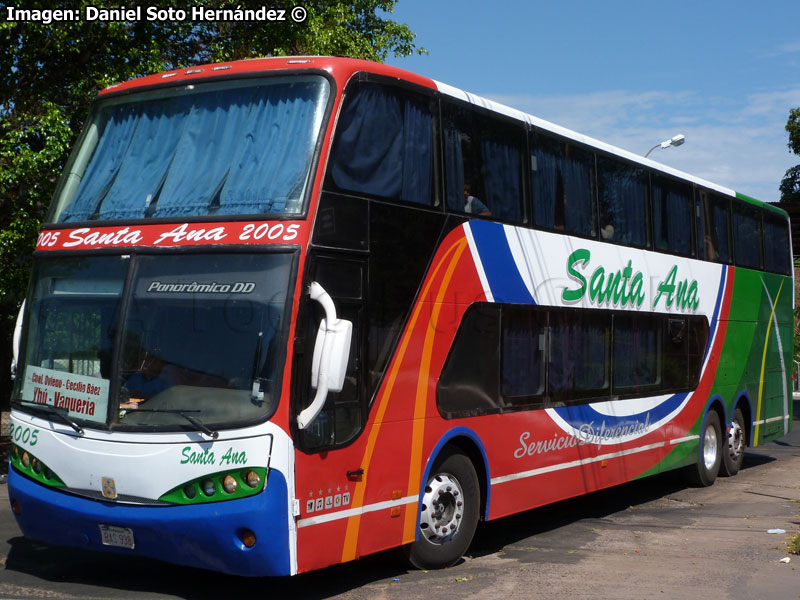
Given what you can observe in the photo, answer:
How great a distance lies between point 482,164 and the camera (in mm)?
9609

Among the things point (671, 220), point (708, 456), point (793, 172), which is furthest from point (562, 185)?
point (793, 172)

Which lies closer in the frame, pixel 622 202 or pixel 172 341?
pixel 172 341

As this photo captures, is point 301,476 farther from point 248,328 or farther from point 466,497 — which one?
point 466,497

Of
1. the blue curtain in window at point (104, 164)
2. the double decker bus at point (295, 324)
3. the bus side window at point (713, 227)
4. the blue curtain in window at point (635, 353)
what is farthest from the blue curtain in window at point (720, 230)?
the blue curtain in window at point (104, 164)

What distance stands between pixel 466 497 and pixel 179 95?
165 inches

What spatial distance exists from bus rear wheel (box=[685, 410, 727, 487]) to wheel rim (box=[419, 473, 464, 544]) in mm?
6691

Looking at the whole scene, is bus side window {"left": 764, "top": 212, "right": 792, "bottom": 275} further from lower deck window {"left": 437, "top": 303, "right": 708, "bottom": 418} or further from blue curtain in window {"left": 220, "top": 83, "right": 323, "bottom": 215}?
blue curtain in window {"left": 220, "top": 83, "right": 323, "bottom": 215}

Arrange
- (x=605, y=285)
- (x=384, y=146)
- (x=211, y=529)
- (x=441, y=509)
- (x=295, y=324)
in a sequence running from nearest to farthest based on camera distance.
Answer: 1. (x=211, y=529)
2. (x=295, y=324)
3. (x=384, y=146)
4. (x=441, y=509)
5. (x=605, y=285)

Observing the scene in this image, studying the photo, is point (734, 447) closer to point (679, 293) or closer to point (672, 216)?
point (679, 293)

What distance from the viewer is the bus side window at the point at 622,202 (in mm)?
11828

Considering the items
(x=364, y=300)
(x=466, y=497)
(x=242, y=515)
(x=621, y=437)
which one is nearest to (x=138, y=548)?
(x=242, y=515)

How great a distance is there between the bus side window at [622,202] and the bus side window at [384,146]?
3.58m

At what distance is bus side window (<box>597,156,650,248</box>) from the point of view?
11.8 meters

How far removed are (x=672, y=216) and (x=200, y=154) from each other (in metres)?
7.63
